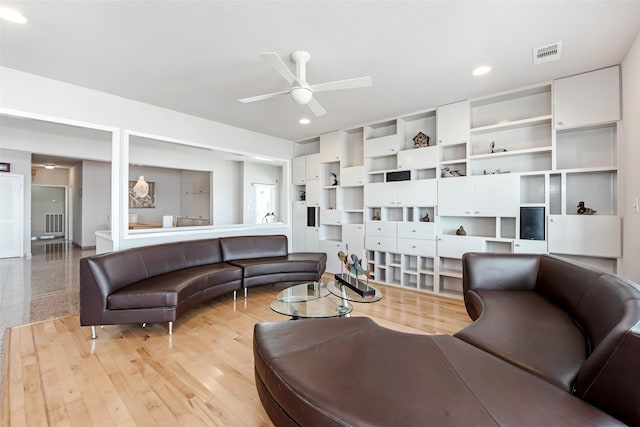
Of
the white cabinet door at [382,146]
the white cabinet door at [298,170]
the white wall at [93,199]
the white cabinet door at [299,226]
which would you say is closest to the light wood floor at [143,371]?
the white cabinet door at [382,146]

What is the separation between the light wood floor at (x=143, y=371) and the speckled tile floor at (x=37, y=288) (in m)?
0.34

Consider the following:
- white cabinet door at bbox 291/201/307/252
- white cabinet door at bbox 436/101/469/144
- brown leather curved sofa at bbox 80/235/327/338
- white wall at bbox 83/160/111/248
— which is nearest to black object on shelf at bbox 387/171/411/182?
white cabinet door at bbox 436/101/469/144

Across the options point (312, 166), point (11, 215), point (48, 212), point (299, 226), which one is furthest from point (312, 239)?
point (48, 212)

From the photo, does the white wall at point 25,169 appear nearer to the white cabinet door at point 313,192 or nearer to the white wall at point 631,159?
the white cabinet door at point 313,192

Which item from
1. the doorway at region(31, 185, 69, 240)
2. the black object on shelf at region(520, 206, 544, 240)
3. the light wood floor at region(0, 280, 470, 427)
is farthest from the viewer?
the doorway at region(31, 185, 69, 240)

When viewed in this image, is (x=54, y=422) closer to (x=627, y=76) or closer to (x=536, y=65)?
(x=536, y=65)

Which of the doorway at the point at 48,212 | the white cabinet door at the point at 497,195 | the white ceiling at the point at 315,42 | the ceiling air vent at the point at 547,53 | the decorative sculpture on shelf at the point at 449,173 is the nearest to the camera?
the white ceiling at the point at 315,42

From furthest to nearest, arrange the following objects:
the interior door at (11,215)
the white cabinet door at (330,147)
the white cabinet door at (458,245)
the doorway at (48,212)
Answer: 1. the doorway at (48,212)
2. the interior door at (11,215)
3. the white cabinet door at (330,147)
4. the white cabinet door at (458,245)

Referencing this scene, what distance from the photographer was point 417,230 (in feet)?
13.8

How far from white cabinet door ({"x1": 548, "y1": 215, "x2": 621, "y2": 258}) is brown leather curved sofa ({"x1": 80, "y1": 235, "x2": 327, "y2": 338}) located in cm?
294

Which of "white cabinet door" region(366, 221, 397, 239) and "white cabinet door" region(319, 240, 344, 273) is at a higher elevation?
"white cabinet door" region(366, 221, 397, 239)

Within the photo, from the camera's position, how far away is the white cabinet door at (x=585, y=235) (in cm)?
286

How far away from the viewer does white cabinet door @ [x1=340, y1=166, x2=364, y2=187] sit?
16.0ft

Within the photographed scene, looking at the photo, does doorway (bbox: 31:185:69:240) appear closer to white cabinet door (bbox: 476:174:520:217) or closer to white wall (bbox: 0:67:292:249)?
white wall (bbox: 0:67:292:249)
